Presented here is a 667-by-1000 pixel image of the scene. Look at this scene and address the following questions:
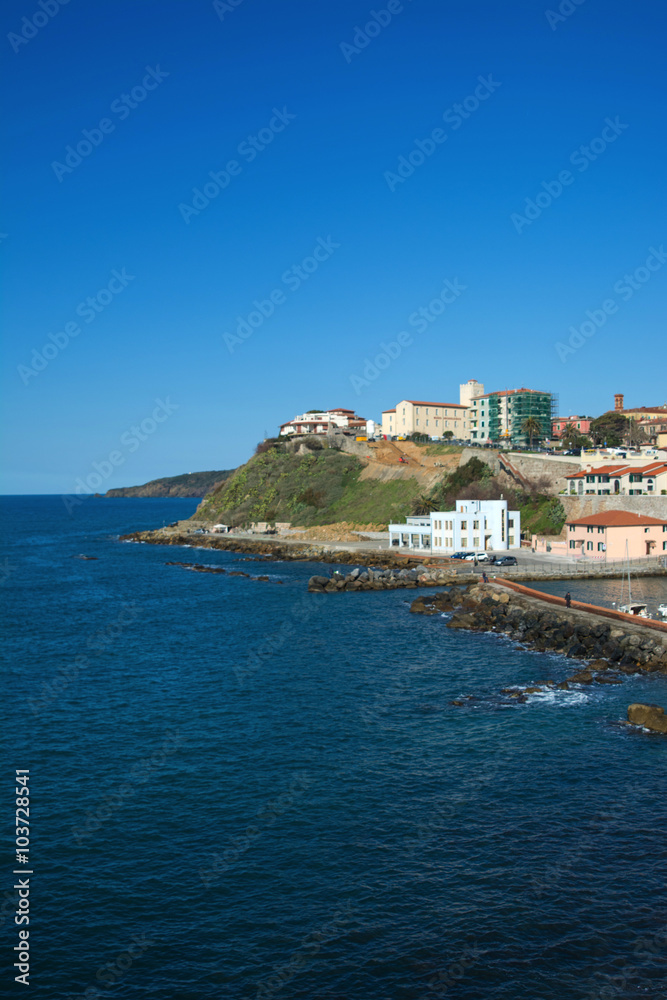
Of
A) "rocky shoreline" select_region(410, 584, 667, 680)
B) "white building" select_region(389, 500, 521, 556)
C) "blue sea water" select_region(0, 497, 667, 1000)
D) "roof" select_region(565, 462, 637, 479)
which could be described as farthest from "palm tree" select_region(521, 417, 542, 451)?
"blue sea water" select_region(0, 497, 667, 1000)

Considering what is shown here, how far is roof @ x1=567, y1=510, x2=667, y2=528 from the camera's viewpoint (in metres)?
77.7

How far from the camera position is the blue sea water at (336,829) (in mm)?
16062

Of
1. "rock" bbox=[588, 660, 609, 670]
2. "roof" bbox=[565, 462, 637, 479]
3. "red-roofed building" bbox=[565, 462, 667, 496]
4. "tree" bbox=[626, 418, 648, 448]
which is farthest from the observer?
"tree" bbox=[626, 418, 648, 448]

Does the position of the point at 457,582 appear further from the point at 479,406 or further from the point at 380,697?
the point at 479,406

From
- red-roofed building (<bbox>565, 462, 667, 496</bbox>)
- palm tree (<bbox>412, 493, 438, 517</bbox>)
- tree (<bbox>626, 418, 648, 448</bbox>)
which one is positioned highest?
tree (<bbox>626, 418, 648, 448</bbox>)

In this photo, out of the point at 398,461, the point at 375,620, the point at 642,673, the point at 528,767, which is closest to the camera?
the point at 528,767

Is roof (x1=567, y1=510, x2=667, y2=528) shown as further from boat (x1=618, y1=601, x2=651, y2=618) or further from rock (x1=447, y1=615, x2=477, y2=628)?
rock (x1=447, y1=615, x2=477, y2=628)

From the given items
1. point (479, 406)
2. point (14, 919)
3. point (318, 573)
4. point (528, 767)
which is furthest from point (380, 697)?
point (479, 406)

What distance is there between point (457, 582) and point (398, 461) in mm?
64195

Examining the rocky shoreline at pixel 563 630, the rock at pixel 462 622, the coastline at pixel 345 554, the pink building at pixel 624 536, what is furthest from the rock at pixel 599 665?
the pink building at pixel 624 536

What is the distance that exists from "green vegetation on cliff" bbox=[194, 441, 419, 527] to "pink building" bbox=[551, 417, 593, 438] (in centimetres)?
5821

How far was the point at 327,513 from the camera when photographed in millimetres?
123750

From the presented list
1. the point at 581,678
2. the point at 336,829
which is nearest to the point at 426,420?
the point at 581,678

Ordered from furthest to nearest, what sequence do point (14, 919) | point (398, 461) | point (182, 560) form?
point (398, 461) < point (182, 560) < point (14, 919)
